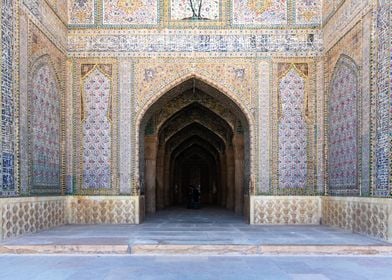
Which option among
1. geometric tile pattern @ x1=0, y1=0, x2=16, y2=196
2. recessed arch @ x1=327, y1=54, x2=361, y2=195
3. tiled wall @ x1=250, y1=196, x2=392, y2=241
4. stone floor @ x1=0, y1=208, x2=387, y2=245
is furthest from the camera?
recessed arch @ x1=327, y1=54, x2=361, y2=195

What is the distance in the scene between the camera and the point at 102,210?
837 centimetres

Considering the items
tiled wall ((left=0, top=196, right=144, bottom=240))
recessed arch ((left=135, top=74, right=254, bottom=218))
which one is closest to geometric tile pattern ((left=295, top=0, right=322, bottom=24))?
recessed arch ((left=135, top=74, right=254, bottom=218))

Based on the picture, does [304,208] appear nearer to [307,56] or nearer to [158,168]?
[307,56]

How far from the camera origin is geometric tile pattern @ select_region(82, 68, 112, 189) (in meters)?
8.45

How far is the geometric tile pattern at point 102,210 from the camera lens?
27.4 ft

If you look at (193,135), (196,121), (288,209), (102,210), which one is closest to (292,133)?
(288,209)

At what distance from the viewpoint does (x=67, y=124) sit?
8445 mm

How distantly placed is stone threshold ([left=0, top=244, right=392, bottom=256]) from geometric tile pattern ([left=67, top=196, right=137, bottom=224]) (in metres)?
2.90

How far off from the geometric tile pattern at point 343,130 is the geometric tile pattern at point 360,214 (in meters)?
0.20

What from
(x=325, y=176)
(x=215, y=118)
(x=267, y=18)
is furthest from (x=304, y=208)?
(x=215, y=118)

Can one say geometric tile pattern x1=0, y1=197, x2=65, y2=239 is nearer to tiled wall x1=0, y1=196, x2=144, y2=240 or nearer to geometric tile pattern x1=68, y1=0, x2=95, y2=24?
tiled wall x1=0, y1=196, x2=144, y2=240

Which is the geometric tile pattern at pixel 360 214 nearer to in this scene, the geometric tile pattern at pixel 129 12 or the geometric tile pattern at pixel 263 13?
the geometric tile pattern at pixel 263 13

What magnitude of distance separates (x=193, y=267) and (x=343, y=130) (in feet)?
13.5

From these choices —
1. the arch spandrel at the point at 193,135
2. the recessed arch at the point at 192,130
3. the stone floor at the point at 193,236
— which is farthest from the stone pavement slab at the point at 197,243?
the arch spandrel at the point at 193,135
